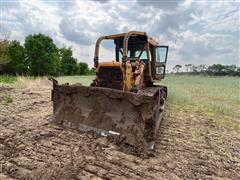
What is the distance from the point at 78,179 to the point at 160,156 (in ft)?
5.12

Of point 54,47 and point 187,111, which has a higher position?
point 54,47

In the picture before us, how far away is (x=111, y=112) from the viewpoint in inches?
202

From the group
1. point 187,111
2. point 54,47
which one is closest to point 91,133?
point 187,111

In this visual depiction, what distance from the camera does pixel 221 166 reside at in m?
4.12

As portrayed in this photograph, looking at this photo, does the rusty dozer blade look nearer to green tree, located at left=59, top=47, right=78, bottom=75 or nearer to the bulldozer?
the bulldozer

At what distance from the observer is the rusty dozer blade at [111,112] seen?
182 inches

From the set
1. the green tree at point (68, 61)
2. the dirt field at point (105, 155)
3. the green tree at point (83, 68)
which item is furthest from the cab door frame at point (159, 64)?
the green tree at point (83, 68)

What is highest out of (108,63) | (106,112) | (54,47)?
(54,47)

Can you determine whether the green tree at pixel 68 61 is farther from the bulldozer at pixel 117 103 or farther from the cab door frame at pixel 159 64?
the bulldozer at pixel 117 103

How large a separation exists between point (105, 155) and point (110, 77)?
2.26 m

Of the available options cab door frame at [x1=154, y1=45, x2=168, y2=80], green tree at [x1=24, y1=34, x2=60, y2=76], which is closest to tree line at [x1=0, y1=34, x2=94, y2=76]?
green tree at [x1=24, y1=34, x2=60, y2=76]

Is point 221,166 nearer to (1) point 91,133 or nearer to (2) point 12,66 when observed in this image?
(1) point 91,133

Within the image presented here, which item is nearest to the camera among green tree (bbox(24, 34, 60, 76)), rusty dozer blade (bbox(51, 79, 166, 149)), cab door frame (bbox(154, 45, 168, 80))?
rusty dozer blade (bbox(51, 79, 166, 149))

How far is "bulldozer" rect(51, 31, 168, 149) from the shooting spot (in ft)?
15.2
